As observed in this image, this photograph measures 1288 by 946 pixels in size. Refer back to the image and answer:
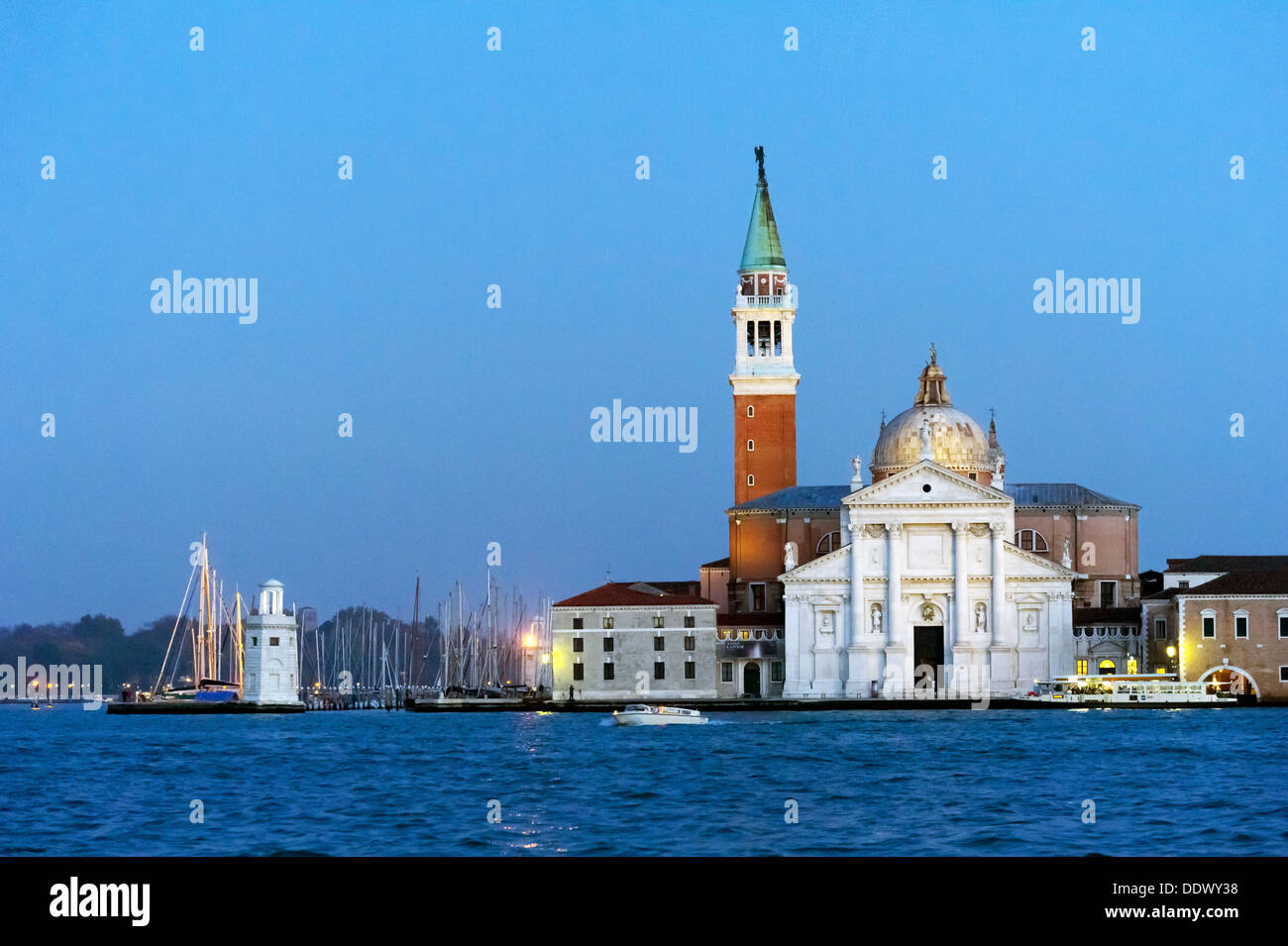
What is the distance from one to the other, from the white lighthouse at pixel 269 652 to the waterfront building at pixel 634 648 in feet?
38.4

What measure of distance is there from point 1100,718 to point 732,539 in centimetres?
2160

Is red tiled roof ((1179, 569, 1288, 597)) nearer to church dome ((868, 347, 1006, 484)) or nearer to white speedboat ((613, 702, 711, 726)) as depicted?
church dome ((868, 347, 1006, 484))

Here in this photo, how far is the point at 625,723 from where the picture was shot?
57594mm

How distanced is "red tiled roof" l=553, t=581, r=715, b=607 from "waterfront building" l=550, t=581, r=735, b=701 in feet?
0.12

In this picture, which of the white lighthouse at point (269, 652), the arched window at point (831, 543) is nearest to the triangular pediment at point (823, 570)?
the arched window at point (831, 543)

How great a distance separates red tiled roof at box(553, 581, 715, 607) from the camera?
230ft

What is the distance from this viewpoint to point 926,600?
67.9 metres

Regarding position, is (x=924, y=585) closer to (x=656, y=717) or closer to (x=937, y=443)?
(x=937, y=443)

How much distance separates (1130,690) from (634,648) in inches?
713

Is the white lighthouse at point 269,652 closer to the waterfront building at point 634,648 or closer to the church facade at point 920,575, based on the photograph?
the waterfront building at point 634,648

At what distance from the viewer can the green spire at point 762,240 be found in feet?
278

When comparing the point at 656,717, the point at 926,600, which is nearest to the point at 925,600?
the point at 926,600

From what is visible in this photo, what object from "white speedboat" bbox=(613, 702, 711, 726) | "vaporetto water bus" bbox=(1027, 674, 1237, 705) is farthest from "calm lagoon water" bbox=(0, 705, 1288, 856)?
"vaporetto water bus" bbox=(1027, 674, 1237, 705)
